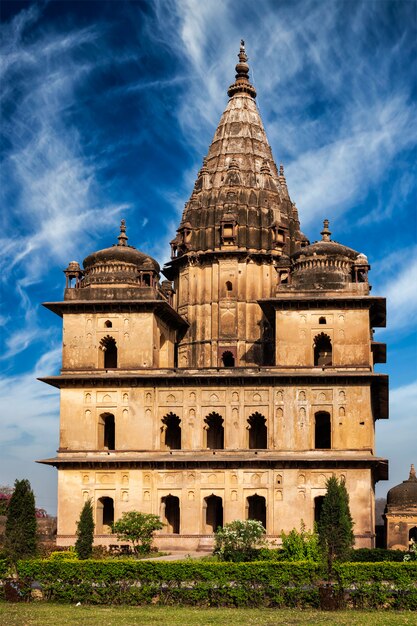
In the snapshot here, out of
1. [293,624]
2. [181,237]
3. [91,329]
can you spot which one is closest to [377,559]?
[293,624]

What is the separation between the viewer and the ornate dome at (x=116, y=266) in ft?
168

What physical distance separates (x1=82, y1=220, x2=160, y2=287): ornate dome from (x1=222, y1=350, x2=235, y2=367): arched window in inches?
220

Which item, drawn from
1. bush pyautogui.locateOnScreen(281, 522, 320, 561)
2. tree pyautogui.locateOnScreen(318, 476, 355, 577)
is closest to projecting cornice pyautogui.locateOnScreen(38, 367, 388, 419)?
bush pyautogui.locateOnScreen(281, 522, 320, 561)

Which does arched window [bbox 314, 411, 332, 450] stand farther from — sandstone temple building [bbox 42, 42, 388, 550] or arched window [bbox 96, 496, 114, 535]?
arched window [bbox 96, 496, 114, 535]

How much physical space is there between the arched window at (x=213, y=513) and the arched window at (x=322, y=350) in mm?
8419

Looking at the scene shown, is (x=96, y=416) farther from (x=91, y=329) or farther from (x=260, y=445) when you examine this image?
(x=260, y=445)

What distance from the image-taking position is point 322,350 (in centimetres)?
5147

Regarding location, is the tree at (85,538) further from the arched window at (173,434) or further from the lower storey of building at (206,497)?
the arched window at (173,434)

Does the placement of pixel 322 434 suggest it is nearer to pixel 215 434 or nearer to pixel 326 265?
pixel 215 434

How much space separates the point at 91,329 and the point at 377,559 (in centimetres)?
1811

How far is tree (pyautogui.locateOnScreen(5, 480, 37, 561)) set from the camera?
33375 mm

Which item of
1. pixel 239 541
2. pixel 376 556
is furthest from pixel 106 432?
pixel 376 556

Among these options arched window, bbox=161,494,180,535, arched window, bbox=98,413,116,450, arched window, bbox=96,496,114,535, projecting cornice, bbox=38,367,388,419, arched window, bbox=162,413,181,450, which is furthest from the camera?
arched window, bbox=162,413,181,450

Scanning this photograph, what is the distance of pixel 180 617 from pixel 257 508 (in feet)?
72.2
